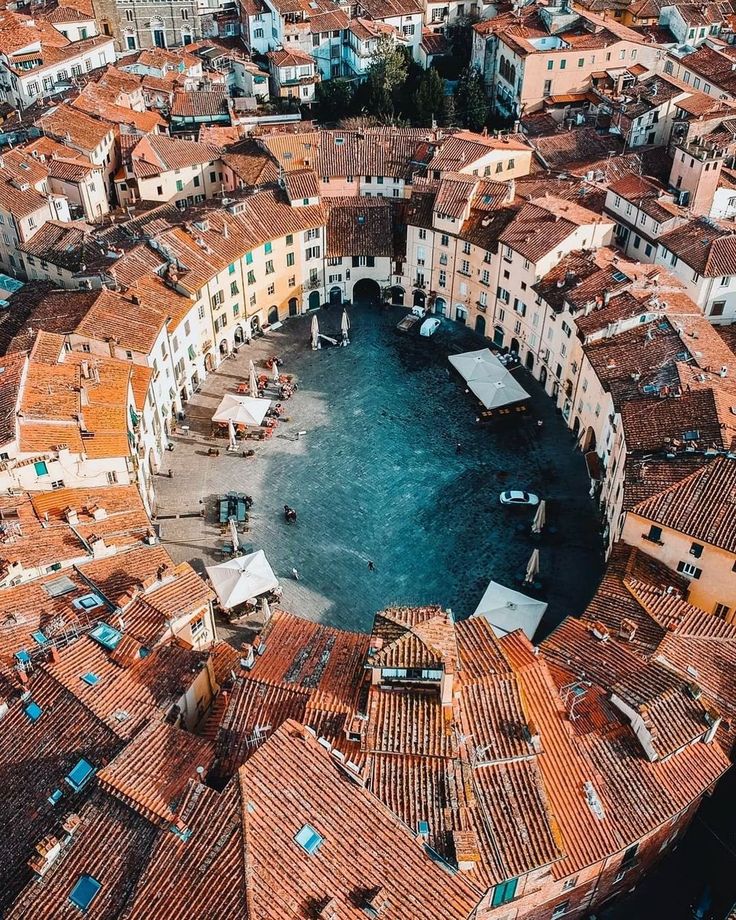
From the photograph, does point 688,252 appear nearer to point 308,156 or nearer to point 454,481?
point 454,481

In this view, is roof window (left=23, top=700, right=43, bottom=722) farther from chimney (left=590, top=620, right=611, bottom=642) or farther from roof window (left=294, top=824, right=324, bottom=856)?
chimney (left=590, top=620, right=611, bottom=642)

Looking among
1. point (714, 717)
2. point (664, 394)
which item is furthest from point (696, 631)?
point (664, 394)

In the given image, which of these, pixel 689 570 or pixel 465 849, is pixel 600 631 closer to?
pixel 689 570

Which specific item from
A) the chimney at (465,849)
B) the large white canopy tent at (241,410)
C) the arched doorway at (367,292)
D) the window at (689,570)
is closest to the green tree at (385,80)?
the arched doorway at (367,292)

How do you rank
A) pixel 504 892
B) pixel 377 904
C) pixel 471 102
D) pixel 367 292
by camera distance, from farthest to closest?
1. pixel 471 102
2. pixel 367 292
3. pixel 504 892
4. pixel 377 904

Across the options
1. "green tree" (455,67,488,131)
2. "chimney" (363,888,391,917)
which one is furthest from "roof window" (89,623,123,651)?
"green tree" (455,67,488,131)

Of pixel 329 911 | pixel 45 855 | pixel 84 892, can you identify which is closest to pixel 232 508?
pixel 45 855

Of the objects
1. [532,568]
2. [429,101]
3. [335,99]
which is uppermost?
[429,101]
